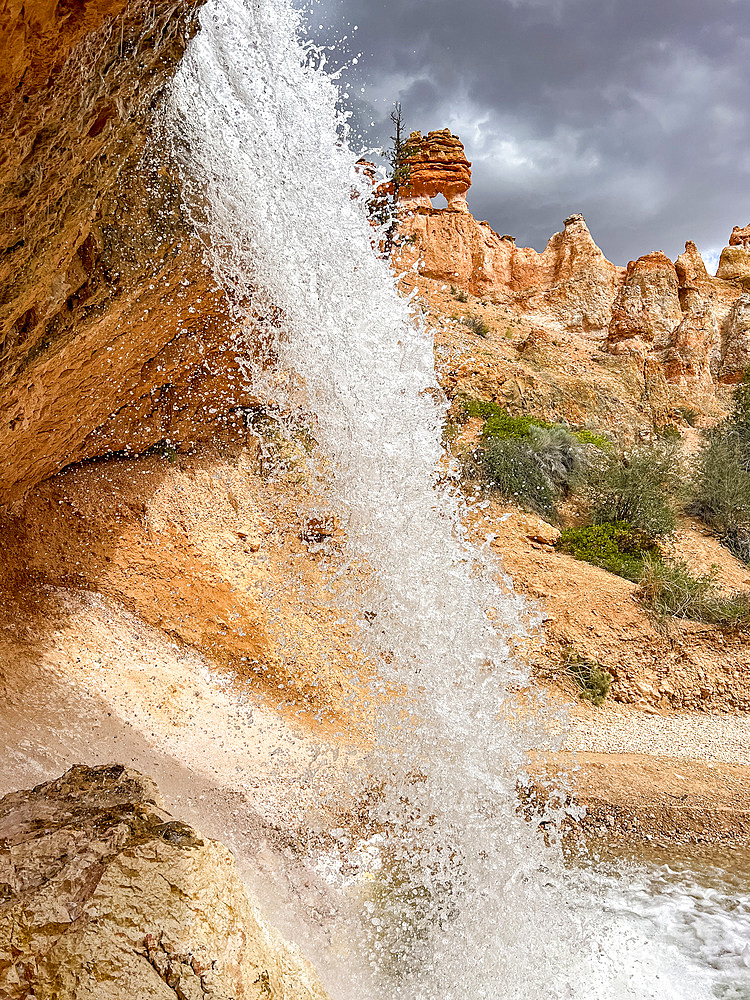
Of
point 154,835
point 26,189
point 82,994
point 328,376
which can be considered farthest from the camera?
point 328,376

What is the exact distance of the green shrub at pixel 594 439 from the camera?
12.3 m

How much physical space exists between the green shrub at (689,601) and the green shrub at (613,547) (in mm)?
833

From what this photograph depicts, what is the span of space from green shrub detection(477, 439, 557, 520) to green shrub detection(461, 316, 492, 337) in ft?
21.8

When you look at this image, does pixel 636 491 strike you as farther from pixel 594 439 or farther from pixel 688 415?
pixel 688 415

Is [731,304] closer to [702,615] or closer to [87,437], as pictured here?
[702,615]

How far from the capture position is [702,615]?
6773mm

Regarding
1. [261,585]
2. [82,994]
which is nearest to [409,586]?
[261,585]

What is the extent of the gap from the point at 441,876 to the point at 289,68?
488cm

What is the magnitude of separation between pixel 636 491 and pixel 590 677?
14.3 ft

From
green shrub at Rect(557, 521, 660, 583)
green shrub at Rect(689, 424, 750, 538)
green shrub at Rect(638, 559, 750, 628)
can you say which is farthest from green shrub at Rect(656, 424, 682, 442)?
green shrub at Rect(638, 559, 750, 628)

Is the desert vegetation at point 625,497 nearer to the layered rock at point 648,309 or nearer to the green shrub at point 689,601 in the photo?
the green shrub at point 689,601

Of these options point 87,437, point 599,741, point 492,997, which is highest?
point 87,437

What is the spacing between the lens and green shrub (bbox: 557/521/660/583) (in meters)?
7.99

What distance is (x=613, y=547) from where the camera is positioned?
844cm
